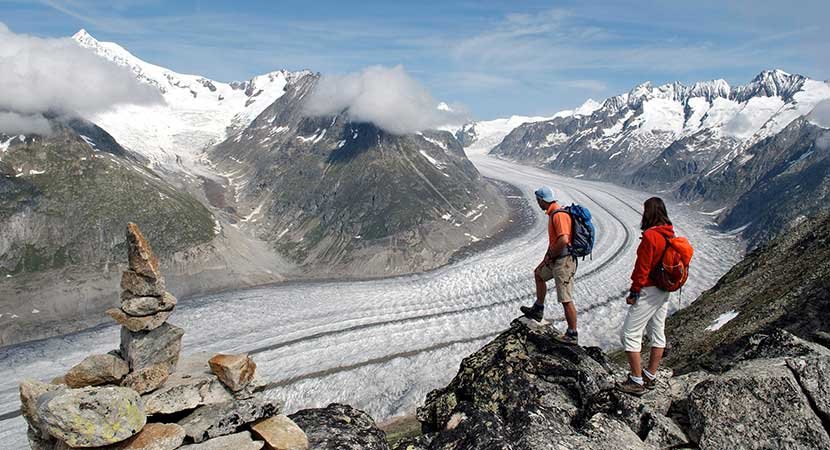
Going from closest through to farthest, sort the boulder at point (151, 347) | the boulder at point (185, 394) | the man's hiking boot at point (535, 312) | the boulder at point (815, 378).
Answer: the boulder at point (815, 378) < the boulder at point (185, 394) < the boulder at point (151, 347) < the man's hiking boot at point (535, 312)

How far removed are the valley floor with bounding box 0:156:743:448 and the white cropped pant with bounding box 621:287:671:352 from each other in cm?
4505

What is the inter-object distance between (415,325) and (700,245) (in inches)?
3294

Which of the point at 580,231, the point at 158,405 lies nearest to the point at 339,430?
the point at 158,405

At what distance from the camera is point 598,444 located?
10.1 metres

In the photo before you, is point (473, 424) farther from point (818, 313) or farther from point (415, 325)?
point (415, 325)

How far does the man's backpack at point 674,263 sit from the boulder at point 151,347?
40.7 feet

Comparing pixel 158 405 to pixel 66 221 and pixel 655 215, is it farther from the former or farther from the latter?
pixel 66 221

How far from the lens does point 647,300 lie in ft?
37.6

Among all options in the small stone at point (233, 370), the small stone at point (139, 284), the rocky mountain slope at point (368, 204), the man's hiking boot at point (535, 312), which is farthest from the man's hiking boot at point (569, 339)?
the rocky mountain slope at point (368, 204)

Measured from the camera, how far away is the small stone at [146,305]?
1470 centimetres

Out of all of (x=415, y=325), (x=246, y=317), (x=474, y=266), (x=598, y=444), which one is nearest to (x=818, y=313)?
(x=598, y=444)

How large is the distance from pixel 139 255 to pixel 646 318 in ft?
43.5

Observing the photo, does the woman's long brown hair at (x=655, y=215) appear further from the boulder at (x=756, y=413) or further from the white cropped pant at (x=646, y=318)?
the boulder at (x=756, y=413)

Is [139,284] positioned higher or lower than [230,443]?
higher
